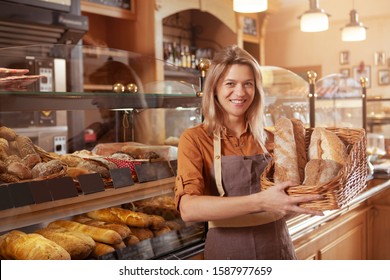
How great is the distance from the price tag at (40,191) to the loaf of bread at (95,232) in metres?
0.14

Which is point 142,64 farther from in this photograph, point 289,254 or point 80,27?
point 80,27

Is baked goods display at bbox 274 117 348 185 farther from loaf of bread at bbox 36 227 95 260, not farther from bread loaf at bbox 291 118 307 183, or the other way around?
loaf of bread at bbox 36 227 95 260

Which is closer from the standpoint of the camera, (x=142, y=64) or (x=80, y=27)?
(x=142, y=64)

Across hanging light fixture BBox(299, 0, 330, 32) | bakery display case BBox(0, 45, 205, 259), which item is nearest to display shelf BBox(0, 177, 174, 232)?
bakery display case BBox(0, 45, 205, 259)

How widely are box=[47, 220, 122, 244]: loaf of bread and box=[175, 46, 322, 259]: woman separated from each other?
181mm

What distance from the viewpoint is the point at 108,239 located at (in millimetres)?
1002

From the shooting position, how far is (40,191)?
887mm

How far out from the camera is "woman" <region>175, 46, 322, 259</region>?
35.9 inches

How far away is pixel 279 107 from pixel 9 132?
0.98 metres

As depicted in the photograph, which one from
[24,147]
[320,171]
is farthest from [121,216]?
[320,171]

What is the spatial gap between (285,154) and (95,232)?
1.42 ft

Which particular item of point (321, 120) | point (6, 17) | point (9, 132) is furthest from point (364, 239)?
point (6, 17)

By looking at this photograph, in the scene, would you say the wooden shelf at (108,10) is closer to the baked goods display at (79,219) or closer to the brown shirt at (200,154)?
the baked goods display at (79,219)

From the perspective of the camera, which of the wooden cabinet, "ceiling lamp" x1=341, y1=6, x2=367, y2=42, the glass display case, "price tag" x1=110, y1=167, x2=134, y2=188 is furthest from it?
"ceiling lamp" x1=341, y1=6, x2=367, y2=42
